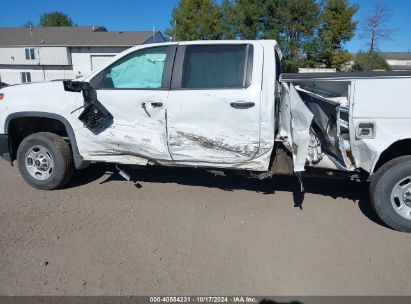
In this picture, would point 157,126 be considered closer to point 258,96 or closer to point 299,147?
point 258,96

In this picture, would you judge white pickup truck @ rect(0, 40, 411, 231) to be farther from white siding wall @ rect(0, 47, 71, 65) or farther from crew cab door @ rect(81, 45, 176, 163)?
white siding wall @ rect(0, 47, 71, 65)

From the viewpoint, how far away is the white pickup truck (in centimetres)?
353

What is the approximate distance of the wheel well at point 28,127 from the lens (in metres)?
4.77

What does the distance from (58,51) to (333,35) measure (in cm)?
2890

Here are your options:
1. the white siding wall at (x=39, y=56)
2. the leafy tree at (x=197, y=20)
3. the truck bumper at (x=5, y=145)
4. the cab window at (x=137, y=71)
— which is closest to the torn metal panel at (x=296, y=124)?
the cab window at (x=137, y=71)

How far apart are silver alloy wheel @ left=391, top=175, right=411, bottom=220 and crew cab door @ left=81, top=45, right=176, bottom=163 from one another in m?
2.54

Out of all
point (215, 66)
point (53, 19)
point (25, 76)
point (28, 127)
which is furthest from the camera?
point (53, 19)

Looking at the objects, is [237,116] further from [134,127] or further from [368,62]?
[368,62]

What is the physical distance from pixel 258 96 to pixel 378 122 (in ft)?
4.03

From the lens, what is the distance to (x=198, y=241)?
357cm

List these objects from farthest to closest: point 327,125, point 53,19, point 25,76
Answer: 1. point 53,19
2. point 25,76
3. point 327,125

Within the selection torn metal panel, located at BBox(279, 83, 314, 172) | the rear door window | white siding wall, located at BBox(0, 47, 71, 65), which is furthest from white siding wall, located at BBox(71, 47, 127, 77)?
torn metal panel, located at BBox(279, 83, 314, 172)

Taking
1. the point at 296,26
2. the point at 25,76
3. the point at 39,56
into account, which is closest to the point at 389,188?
the point at 296,26

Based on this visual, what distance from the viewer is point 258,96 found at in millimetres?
3838
